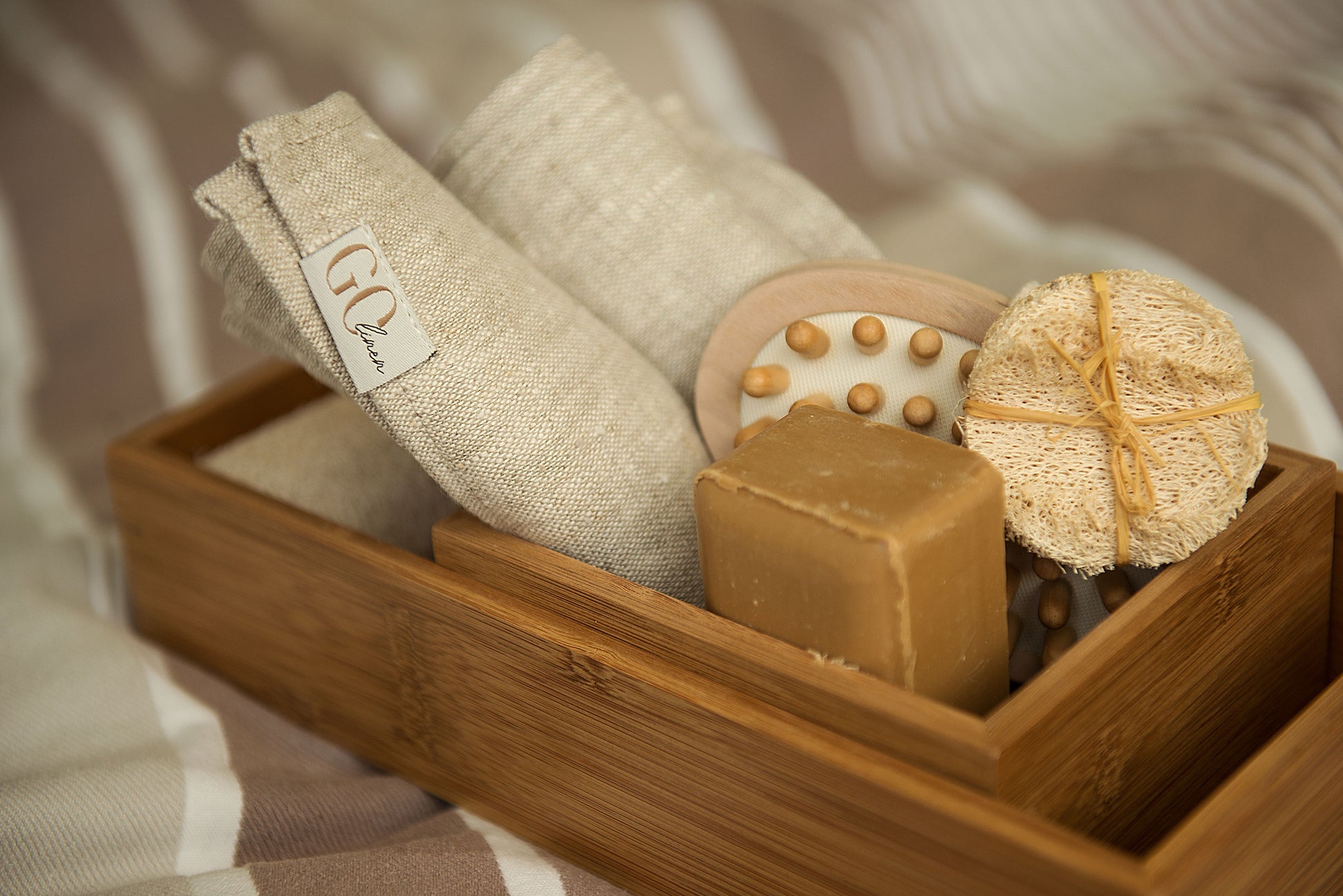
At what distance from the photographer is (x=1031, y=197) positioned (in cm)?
149

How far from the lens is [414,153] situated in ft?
5.28

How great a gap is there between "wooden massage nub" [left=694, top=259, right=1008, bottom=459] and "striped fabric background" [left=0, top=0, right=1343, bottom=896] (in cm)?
31

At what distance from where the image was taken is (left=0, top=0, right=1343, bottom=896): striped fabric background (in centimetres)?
76

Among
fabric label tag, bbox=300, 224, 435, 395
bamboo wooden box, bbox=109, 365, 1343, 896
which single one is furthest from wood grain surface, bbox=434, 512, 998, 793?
fabric label tag, bbox=300, 224, 435, 395

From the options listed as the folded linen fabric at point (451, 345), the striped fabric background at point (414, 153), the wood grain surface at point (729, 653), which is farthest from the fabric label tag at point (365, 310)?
the striped fabric background at point (414, 153)

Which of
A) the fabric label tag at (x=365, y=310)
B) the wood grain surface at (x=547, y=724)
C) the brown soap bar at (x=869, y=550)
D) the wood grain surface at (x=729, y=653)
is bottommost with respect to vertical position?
the wood grain surface at (x=547, y=724)

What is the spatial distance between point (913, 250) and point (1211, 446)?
2.74 feet

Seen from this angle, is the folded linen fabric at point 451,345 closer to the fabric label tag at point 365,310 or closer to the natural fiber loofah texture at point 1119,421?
the fabric label tag at point 365,310

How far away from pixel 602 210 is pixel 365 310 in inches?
7.9

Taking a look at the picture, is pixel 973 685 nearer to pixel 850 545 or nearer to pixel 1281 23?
pixel 850 545

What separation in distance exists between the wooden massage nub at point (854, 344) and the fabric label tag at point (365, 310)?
0.19 metres

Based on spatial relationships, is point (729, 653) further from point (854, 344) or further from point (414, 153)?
point (414, 153)

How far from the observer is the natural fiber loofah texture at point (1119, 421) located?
1.99 ft

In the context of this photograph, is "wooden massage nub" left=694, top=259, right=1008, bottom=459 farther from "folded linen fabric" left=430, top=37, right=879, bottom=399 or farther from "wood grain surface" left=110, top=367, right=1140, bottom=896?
"wood grain surface" left=110, top=367, right=1140, bottom=896
